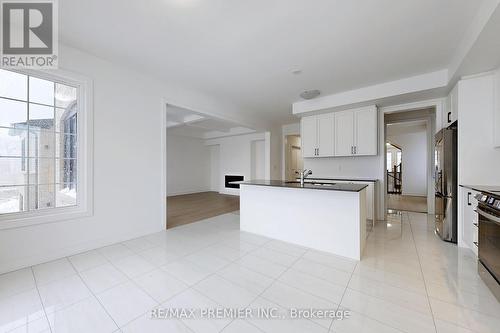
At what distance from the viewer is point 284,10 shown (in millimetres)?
1973

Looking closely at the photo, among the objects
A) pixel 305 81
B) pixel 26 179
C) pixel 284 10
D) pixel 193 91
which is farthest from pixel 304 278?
pixel 193 91

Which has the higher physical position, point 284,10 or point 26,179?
point 284,10

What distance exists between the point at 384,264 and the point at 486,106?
8.38ft

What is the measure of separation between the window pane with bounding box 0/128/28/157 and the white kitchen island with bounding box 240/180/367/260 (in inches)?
115

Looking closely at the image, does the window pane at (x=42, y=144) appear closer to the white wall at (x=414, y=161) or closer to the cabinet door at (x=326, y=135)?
the cabinet door at (x=326, y=135)

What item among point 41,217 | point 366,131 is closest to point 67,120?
point 41,217

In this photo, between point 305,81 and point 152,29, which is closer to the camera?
point 152,29

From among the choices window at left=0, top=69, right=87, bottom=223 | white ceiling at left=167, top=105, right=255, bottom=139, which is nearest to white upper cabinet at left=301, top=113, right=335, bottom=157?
white ceiling at left=167, top=105, right=255, bottom=139

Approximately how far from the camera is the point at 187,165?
28.0ft

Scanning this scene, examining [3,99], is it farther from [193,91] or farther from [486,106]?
[486,106]

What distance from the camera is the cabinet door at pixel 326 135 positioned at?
463cm

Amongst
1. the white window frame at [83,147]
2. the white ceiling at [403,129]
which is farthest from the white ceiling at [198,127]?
the white ceiling at [403,129]

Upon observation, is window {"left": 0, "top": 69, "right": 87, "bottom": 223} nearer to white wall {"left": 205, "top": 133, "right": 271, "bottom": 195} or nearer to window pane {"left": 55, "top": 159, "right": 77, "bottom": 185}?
window pane {"left": 55, "top": 159, "right": 77, "bottom": 185}

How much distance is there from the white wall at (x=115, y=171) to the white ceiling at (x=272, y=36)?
0.85ft
